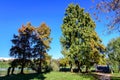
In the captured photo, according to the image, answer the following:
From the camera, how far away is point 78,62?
52.1m

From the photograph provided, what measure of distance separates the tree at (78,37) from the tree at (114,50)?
798 inches

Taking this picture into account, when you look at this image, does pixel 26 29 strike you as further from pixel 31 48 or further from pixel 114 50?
pixel 114 50

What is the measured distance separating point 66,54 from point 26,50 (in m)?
9.06

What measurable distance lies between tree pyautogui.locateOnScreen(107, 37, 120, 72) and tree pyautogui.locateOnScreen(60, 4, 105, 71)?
2026 cm

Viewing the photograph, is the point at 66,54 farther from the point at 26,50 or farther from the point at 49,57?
the point at 26,50

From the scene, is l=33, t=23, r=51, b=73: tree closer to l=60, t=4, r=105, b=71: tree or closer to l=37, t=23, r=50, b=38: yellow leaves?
l=37, t=23, r=50, b=38: yellow leaves

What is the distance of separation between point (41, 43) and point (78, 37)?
8014mm

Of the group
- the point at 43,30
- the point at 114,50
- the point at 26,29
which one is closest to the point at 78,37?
the point at 43,30

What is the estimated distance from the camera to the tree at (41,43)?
4856 cm

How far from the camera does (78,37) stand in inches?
2045

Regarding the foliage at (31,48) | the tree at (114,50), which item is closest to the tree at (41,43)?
the foliage at (31,48)

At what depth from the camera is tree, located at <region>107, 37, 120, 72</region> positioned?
72.7m

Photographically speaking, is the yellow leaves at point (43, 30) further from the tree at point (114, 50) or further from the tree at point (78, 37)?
the tree at point (114, 50)

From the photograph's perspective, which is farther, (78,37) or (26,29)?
(78,37)
